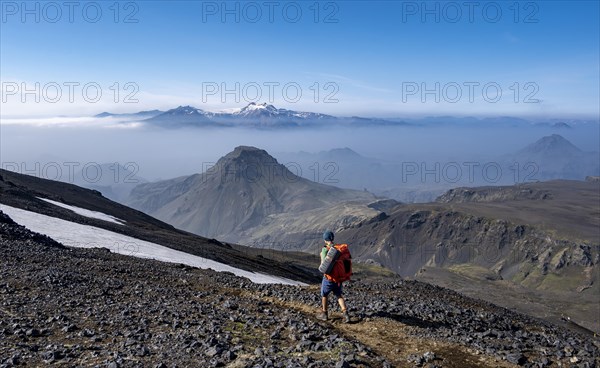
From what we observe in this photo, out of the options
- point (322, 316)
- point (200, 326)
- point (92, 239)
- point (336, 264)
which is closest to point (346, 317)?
point (322, 316)

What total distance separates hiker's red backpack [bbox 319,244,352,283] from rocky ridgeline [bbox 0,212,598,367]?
1.61 meters

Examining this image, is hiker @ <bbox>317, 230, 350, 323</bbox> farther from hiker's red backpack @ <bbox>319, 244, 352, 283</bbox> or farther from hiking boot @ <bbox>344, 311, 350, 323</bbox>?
hiker's red backpack @ <bbox>319, 244, 352, 283</bbox>

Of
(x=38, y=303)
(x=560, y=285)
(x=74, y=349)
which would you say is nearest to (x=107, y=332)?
(x=74, y=349)

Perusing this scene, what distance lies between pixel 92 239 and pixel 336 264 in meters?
33.6

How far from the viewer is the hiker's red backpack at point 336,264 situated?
16547 millimetres

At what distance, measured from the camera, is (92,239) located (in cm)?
4331

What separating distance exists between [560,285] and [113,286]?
210m

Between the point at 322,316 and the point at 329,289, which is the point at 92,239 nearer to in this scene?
the point at 322,316

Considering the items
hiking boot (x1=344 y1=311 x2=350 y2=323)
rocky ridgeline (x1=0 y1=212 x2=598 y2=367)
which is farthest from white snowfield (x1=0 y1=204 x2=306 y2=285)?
hiking boot (x1=344 y1=311 x2=350 y2=323)

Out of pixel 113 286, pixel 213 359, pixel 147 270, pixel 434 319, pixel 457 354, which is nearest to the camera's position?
pixel 213 359

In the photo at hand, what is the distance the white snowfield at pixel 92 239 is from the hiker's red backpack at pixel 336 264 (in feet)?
79.7

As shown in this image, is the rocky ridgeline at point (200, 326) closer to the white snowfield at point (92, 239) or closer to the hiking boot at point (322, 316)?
the hiking boot at point (322, 316)

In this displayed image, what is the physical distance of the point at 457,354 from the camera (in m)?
13.9

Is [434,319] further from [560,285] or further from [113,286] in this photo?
[560,285]
